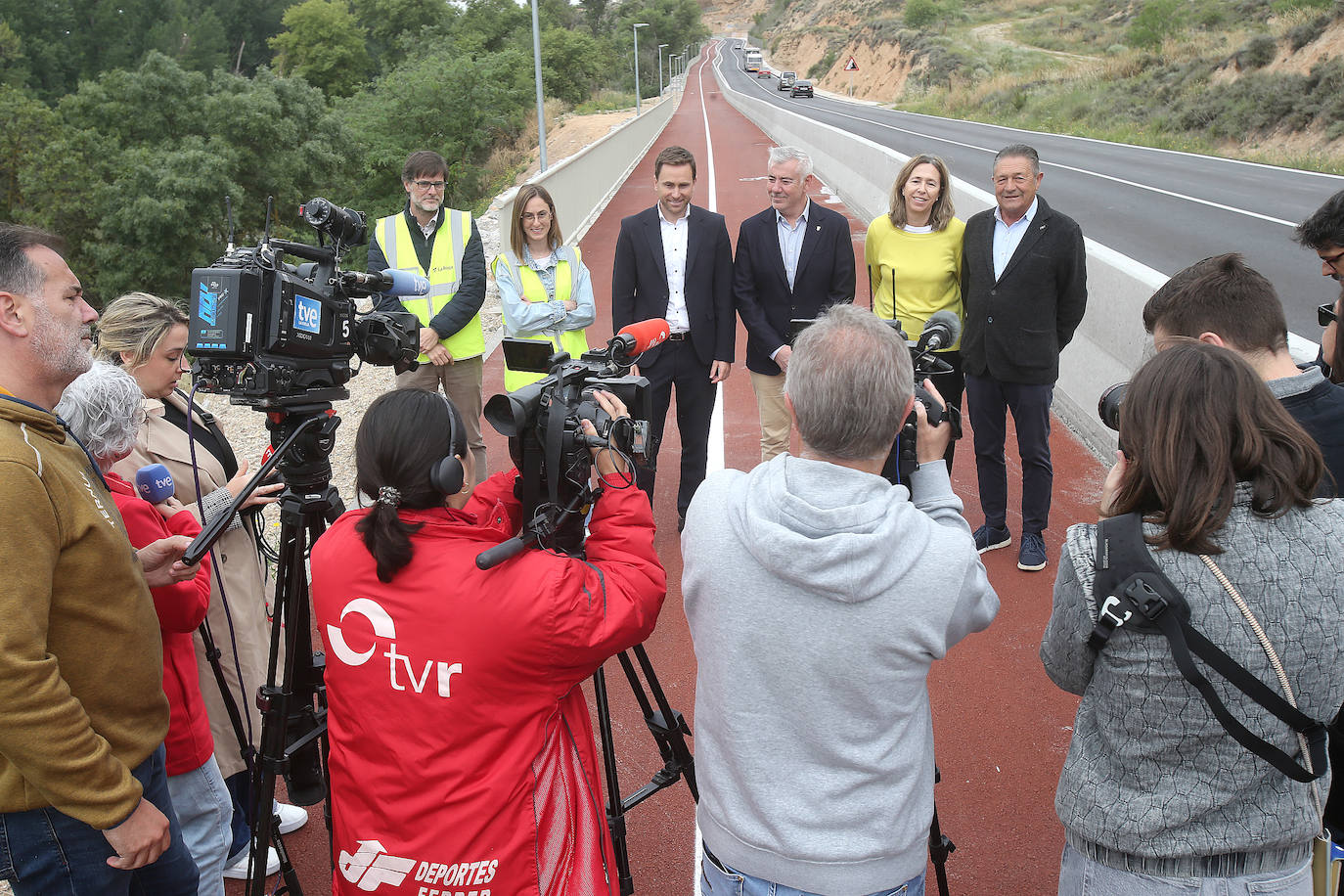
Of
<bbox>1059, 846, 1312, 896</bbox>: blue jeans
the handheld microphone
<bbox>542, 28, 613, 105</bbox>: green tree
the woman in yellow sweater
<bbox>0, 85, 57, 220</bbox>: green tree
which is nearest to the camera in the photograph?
<bbox>1059, 846, 1312, 896</bbox>: blue jeans

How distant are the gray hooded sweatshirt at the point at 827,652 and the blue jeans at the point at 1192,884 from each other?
366 millimetres

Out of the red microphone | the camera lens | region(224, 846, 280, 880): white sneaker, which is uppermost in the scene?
the red microphone

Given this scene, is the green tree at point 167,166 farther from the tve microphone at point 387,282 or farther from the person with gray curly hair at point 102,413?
the person with gray curly hair at point 102,413

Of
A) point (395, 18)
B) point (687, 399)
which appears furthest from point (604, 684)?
point (395, 18)

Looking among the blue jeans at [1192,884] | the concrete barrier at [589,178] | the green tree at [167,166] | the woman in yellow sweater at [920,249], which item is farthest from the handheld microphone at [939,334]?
the green tree at [167,166]

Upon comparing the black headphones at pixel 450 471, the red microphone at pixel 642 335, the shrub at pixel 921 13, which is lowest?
the black headphones at pixel 450 471

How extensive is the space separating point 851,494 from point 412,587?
90 centimetres

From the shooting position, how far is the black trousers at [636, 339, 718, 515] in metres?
5.37

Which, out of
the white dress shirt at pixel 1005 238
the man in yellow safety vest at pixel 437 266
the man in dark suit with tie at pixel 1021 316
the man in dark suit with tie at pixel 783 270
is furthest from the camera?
the man in yellow safety vest at pixel 437 266

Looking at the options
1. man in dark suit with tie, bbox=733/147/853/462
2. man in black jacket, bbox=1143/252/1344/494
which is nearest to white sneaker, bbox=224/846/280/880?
man in black jacket, bbox=1143/252/1344/494

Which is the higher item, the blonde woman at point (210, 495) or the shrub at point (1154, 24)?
the shrub at point (1154, 24)

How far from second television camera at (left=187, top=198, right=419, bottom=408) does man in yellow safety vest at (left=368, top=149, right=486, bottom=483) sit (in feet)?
8.07

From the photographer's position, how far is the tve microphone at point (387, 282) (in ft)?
9.98

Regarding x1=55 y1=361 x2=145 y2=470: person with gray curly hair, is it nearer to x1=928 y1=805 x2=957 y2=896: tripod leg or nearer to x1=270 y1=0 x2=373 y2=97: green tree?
x1=928 y1=805 x2=957 y2=896: tripod leg
